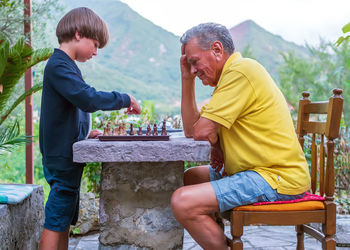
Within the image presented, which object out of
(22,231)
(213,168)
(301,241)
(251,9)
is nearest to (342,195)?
(301,241)

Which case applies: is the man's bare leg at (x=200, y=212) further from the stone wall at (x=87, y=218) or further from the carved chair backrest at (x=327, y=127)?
the stone wall at (x=87, y=218)

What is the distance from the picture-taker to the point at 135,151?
1749 millimetres

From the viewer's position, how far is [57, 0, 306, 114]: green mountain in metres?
10.9

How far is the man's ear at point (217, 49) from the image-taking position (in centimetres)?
200

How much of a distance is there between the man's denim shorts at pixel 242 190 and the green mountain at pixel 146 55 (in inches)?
334

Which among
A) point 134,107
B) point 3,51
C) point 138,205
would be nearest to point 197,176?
point 138,205

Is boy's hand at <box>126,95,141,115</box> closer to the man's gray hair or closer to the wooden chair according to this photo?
the man's gray hair

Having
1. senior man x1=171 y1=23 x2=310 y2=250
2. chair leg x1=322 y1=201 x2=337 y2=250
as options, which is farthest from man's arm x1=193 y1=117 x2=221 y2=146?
chair leg x1=322 y1=201 x2=337 y2=250

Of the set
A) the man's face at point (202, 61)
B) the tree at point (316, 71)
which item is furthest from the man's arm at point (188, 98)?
the tree at point (316, 71)

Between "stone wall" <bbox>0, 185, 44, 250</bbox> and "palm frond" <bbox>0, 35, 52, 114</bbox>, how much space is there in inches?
35.0

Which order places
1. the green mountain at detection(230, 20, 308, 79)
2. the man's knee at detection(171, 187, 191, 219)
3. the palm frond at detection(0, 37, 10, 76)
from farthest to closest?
the green mountain at detection(230, 20, 308, 79) < the palm frond at detection(0, 37, 10, 76) < the man's knee at detection(171, 187, 191, 219)

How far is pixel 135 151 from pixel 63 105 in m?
0.59

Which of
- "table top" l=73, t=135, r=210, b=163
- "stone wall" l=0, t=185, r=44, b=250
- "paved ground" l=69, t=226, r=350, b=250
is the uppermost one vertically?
"table top" l=73, t=135, r=210, b=163

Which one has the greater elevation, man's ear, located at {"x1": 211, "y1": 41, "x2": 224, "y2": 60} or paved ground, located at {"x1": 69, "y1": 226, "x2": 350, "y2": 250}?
man's ear, located at {"x1": 211, "y1": 41, "x2": 224, "y2": 60}
